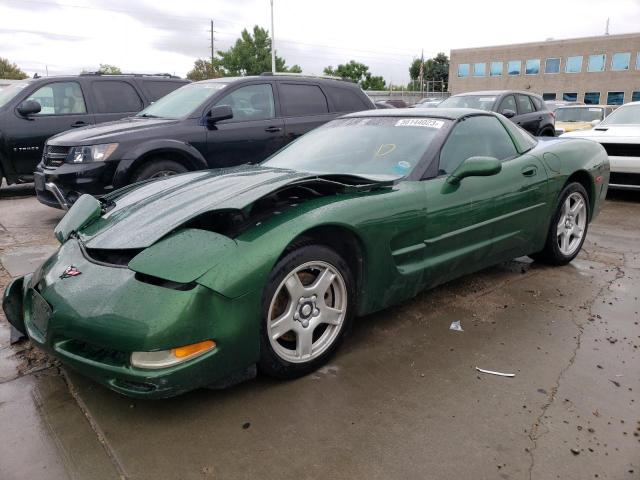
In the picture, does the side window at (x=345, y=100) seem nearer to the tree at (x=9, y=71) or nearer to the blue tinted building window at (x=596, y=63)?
the blue tinted building window at (x=596, y=63)

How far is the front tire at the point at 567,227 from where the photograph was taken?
14.3ft

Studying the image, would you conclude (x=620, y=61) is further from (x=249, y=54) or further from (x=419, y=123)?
(x=419, y=123)

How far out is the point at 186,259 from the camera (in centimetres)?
229

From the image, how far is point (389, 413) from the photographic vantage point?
8.02ft

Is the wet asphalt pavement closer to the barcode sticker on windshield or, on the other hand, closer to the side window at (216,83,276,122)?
the barcode sticker on windshield

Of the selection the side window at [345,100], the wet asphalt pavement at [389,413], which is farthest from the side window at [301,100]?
the wet asphalt pavement at [389,413]

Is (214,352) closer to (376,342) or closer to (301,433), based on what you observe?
(301,433)

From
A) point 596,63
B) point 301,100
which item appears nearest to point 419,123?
point 301,100

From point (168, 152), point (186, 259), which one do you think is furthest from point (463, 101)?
point (186, 259)

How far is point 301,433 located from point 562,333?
1926mm

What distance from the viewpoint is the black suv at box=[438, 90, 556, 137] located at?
9859mm

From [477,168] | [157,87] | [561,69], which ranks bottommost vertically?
[477,168]

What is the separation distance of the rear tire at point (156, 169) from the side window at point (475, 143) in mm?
3234

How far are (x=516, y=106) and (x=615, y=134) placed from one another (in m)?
2.92
